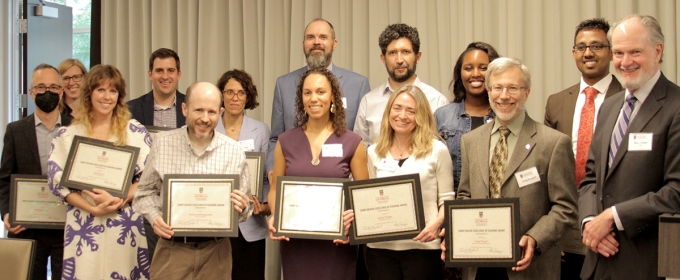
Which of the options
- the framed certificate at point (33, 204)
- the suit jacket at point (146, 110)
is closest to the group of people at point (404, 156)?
the framed certificate at point (33, 204)

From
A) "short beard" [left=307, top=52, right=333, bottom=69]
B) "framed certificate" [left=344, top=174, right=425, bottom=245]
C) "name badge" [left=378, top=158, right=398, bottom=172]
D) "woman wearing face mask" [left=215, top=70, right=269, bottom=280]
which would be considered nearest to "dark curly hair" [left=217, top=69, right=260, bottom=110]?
"woman wearing face mask" [left=215, top=70, right=269, bottom=280]

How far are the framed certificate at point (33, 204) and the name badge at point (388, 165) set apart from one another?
2.07 m

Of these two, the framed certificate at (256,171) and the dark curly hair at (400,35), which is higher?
the dark curly hair at (400,35)

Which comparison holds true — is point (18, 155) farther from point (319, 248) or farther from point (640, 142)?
point (640, 142)

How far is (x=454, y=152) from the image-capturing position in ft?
12.3

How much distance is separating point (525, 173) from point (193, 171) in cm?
172

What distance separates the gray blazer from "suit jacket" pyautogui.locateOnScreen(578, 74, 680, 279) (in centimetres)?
218

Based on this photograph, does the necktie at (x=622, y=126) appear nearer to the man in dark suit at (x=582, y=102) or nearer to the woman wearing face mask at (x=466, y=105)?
the man in dark suit at (x=582, y=102)

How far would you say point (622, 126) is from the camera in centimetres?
287

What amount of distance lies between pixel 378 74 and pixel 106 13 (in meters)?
2.97

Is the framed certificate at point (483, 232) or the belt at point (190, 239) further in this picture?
the belt at point (190, 239)

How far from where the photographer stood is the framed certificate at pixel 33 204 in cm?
400

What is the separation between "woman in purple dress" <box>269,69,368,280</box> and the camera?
11.8 feet

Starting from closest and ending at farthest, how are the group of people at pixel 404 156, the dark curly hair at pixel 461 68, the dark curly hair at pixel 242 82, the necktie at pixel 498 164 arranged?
the group of people at pixel 404 156, the necktie at pixel 498 164, the dark curly hair at pixel 461 68, the dark curly hair at pixel 242 82
